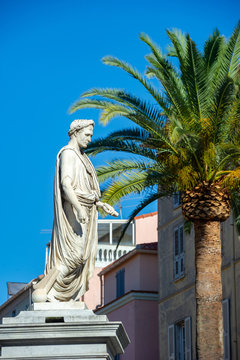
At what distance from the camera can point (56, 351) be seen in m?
9.73

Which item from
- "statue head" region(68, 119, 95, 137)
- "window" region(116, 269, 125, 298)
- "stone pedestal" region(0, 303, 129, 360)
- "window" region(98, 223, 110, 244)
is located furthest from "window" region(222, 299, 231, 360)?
"window" region(98, 223, 110, 244)

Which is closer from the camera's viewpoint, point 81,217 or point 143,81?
point 81,217

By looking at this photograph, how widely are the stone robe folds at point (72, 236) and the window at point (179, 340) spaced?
23.2 m

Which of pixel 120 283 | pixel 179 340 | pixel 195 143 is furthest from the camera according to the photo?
pixel 120 283

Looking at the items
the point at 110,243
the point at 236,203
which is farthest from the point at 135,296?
the point at 236,203

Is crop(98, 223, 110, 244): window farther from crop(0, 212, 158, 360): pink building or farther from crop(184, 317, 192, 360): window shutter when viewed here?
crop(184, 317, 192, 360): window shutter

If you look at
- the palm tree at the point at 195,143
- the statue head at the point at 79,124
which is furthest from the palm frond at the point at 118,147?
the statue head at the point at 79,124

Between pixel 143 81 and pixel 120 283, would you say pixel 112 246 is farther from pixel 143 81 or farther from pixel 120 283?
pixel 143 81

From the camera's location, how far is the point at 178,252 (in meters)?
35.8

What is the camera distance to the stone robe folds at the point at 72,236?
34.1ft

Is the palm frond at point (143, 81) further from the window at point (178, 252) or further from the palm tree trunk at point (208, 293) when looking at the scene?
the window at point (178, 252)

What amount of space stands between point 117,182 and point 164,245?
1663 centimetres

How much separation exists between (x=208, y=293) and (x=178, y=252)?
1430cm

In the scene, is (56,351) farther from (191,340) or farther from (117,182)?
(191,340)
